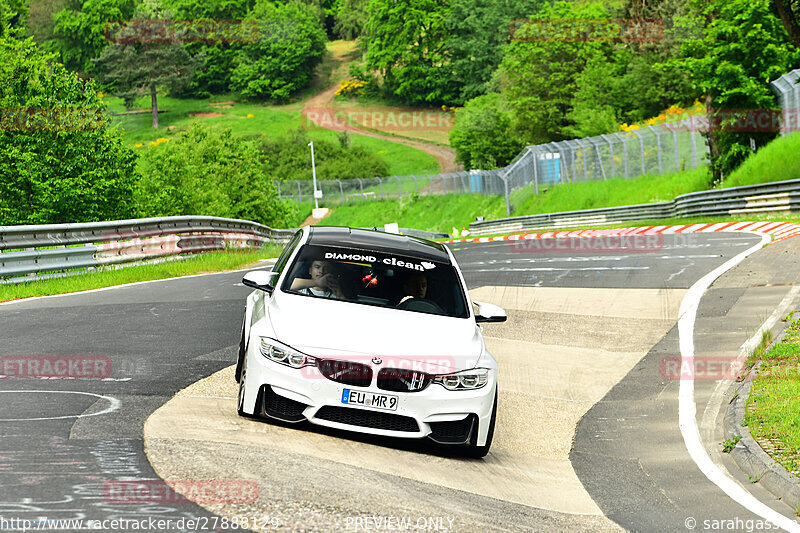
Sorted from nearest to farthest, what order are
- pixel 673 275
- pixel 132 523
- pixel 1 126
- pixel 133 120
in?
pixel 132 523 < pixel 673 275 < pixel 1 126 < pixel 133 120

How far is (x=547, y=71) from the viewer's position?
252 ft

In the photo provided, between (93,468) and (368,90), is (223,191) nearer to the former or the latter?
(93,468)

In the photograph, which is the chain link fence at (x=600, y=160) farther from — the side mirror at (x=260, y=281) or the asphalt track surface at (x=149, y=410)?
the side mirror at (x=260, y=281)

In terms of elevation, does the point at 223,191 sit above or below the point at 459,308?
below

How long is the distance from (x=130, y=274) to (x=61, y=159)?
1951 centimetres

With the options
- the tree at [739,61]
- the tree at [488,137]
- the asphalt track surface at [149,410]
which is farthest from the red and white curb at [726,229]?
the tree at [488,137]

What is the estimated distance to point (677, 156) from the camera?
156 feet

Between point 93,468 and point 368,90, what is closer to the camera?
point 93,468

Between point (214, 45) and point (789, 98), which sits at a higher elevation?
point (214, 45)

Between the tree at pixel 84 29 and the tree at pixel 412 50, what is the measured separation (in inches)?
1839

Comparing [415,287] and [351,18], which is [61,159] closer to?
[415,287]

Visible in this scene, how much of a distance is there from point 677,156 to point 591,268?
28.2m

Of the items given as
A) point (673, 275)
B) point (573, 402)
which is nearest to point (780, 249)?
point (673, 275)

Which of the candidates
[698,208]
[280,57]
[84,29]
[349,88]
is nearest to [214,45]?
[280,57]
